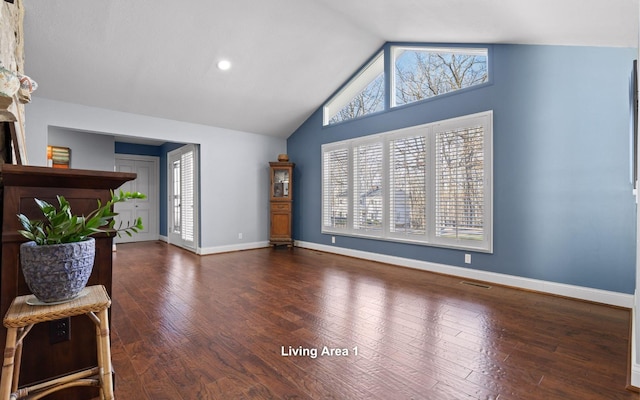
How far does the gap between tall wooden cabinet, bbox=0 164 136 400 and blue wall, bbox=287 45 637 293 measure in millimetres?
3861

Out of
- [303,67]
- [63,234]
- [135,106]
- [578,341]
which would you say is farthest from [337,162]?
[63,234]

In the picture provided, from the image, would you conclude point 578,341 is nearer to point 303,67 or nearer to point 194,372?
point 194,372

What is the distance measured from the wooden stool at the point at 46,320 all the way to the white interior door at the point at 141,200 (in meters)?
6.86

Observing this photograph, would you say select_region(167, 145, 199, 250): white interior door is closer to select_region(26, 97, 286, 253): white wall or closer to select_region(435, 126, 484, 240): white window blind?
select_region(26, 97, 286, 253): white wall

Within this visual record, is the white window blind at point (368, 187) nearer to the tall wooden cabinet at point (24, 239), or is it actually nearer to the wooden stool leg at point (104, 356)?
the tall wooden cabinet at point (24, 239)

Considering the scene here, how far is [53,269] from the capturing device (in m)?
1.16

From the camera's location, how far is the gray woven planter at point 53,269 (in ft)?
3.80

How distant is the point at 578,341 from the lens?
2.25m

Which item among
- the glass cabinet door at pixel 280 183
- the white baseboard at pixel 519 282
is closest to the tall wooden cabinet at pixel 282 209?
the glass cabinet door at pixel 280 183

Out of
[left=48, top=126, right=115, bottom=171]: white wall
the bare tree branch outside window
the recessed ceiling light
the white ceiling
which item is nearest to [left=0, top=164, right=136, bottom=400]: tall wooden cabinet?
the white ceiling

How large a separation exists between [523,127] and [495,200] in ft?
2.91

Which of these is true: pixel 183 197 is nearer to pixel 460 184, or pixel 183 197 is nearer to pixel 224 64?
pixel 224 64

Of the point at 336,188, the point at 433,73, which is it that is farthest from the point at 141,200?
the point at 433,73

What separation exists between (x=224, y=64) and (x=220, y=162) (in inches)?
80.6
